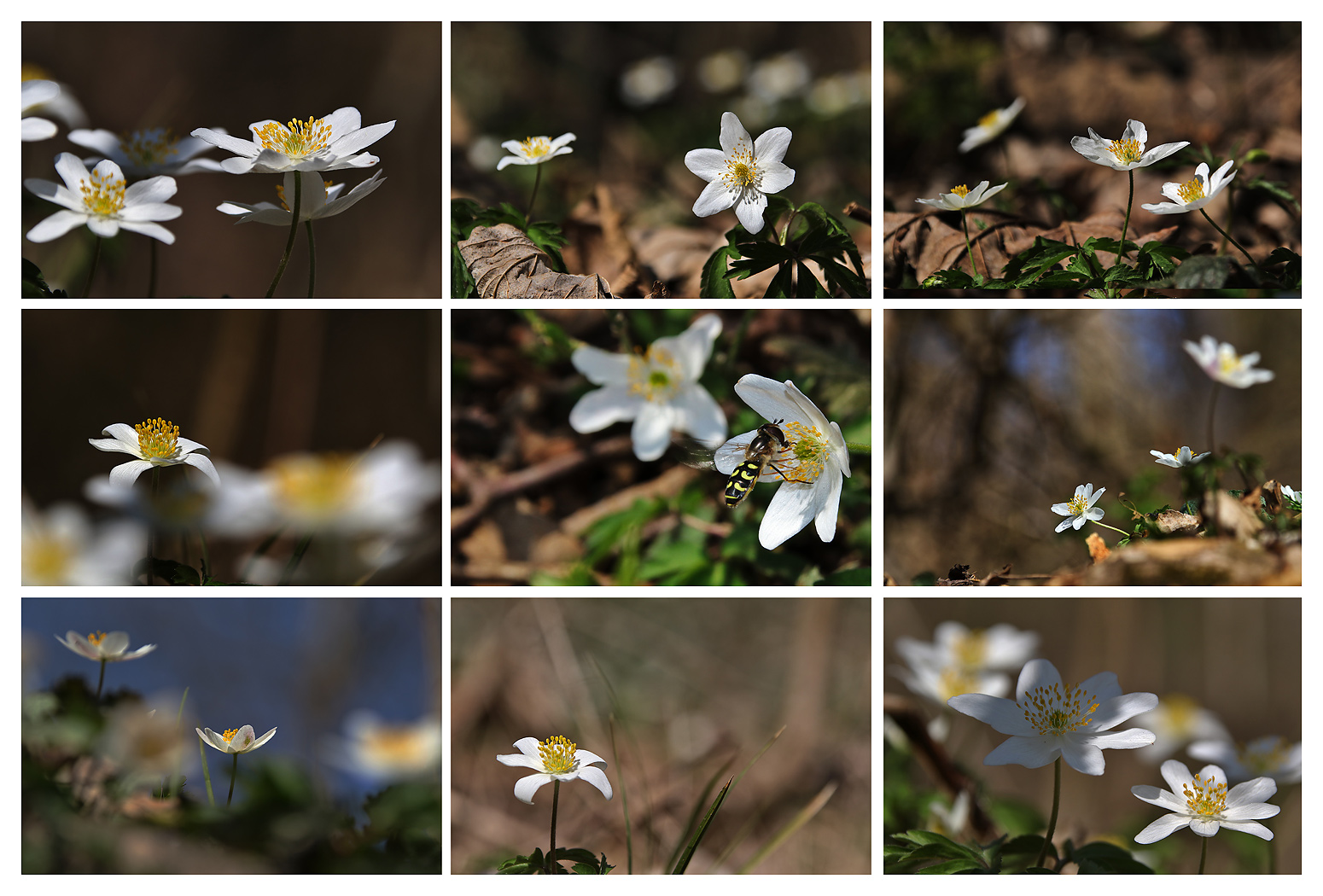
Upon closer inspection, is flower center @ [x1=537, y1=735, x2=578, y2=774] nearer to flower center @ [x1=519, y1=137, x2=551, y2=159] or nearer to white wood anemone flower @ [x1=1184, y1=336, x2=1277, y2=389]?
flower center @ [x1=519, y1=137, x2=551, y2=159]

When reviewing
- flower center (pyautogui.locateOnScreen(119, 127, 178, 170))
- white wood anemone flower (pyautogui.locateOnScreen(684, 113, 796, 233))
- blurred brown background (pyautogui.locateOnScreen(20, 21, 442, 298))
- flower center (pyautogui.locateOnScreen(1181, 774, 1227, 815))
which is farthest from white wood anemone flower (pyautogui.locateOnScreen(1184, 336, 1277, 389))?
flower center (pyautogui.locateOnScreen(119, 127, 178, 170))

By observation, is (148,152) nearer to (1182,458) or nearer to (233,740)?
(233,740)

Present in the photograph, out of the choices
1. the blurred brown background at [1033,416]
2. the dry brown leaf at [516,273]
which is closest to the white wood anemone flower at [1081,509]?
the blurred brown background at [1033,416]

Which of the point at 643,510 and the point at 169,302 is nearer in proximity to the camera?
the point at 169,302

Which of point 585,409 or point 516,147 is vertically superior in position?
point 516,147

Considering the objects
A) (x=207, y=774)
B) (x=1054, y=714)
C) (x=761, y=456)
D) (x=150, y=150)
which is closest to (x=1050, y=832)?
(x=1054, y=714)

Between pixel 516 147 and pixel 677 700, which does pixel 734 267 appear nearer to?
pixel 516 147
